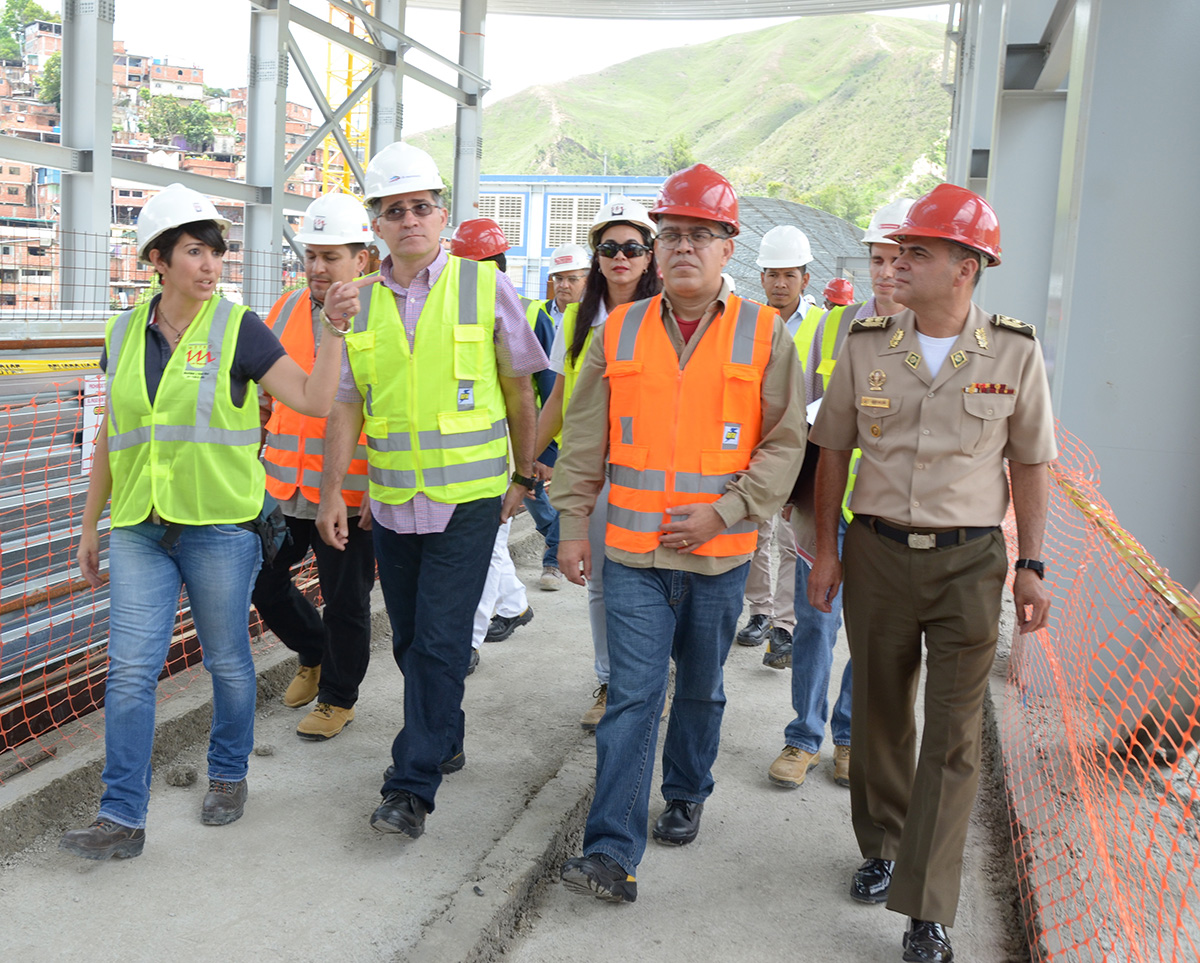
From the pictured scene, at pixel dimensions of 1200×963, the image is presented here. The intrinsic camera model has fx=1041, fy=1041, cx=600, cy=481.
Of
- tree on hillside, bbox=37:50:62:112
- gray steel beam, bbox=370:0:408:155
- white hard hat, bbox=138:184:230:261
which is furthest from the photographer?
gray steel beam, bbox=370:0:408:155

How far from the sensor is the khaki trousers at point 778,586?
244 inches

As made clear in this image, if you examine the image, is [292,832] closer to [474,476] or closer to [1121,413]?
[474,476]

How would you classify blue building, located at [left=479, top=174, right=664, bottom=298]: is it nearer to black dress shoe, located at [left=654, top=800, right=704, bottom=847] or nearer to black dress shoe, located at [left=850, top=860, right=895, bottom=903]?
black dress shoe, located at [left=654, top=800, right=704, bottom=847]

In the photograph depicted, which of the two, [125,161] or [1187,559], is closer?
[1187,559]

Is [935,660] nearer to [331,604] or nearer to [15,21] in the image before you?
[331,604]

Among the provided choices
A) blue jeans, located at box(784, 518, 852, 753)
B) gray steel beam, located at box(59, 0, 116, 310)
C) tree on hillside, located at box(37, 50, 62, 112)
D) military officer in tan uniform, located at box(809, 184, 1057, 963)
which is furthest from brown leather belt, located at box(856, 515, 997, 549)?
tree on hillside, located at box(37, 50, 62, 112)

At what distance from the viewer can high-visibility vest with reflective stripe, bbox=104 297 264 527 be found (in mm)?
3463

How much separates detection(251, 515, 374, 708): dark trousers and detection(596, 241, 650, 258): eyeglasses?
161 cm

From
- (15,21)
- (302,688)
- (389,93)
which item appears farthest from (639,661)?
(389,93)

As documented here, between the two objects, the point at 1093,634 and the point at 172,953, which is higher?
the point at 1093,634

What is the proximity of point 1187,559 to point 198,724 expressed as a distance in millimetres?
4400

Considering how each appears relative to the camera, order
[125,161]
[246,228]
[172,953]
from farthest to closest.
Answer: [246,228] < [125,161] < [172,953]

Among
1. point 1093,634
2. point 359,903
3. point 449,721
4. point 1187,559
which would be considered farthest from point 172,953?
point 1187,559

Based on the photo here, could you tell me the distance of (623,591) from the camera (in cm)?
341
